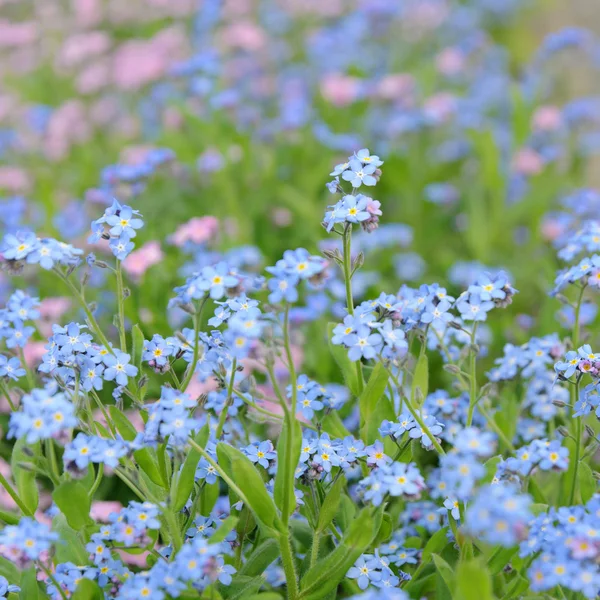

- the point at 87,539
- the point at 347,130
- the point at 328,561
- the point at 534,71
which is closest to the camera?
the point at 328,561

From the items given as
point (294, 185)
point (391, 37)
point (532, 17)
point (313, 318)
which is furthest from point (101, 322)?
point (532, 17)

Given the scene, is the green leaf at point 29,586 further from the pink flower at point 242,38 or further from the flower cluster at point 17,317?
the pink flower at point 242,38

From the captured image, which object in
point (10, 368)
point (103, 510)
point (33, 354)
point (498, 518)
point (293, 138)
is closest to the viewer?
point (498, 518)

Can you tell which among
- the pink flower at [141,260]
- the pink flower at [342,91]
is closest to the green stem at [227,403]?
the pink flower at [141,260]

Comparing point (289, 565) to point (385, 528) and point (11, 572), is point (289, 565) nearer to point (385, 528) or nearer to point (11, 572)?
point (385, 528)

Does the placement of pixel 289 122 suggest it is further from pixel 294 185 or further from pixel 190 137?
pixel 190 137

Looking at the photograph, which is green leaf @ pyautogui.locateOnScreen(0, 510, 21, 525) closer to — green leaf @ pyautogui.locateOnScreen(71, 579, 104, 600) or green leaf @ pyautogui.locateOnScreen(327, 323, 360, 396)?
green leaf @ pyautogui.locateOnScreen(71, 579, 104, 600)

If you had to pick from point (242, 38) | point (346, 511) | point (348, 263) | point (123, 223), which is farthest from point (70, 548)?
point (242, 38)
